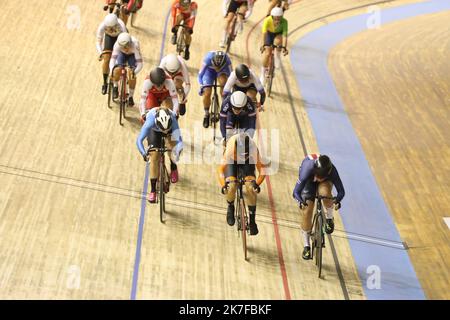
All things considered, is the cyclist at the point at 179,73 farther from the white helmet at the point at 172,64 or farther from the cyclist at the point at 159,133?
the cyclist at the point at 159,133

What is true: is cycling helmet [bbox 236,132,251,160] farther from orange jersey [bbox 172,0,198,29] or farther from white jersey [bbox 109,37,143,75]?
orange jersey [bbox 172,0,198,29]

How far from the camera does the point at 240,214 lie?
8.23 meters

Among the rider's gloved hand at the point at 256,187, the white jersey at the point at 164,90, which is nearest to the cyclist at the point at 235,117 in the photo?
the white jersey at the point at 164,90

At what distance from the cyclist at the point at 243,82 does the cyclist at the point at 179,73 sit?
19.0 inches

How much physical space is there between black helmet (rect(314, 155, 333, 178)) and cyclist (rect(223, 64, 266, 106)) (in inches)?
85.6

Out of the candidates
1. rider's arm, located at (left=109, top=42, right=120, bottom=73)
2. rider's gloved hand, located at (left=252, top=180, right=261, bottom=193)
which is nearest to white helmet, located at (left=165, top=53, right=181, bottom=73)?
rider's arm, located at (left=109, top=42, right=120, bottom=73)

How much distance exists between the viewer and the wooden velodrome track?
7.73 m

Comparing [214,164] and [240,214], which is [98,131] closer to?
[214,164]

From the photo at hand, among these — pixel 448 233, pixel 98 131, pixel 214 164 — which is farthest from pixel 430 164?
pixel 98 131

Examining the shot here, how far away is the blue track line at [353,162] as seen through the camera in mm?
8320

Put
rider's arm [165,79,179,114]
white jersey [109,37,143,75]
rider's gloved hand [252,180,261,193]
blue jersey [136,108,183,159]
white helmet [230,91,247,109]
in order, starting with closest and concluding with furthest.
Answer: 1. rider's gloved hand [252,180,261,193]
2. blue jersey [136,108,183,159]
3. white helmet [230,91,247,109]
4. rider's arm [165,79,179,114]
5. white jersey [109,37,143,75]

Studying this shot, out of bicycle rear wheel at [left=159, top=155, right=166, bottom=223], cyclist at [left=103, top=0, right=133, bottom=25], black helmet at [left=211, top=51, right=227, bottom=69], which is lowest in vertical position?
bicycle rear wheel at [left=159, top=155, right=166, bottom=223]

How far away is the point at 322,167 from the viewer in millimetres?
7398
